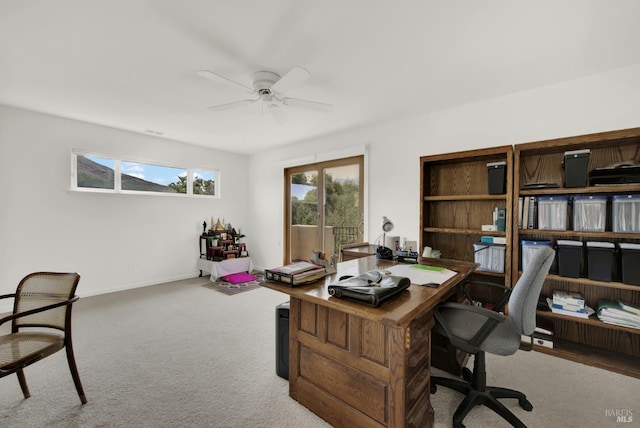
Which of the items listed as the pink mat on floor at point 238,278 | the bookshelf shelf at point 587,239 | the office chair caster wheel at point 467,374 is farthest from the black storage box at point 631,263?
the pink mat on floor at point 238,278

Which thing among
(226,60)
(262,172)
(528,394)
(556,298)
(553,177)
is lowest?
(528,394)

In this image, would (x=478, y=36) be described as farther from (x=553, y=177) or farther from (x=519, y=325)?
(x=519, y=325)

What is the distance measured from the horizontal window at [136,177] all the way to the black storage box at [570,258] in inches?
210

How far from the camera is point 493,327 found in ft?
4.74

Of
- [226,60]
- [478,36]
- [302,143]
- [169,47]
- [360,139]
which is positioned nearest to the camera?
[478,36]

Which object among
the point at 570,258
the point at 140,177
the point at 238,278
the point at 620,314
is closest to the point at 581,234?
the point at 570,258

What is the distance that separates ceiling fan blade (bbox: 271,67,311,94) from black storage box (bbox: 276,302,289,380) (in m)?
1.75

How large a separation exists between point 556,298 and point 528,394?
961 millimetres

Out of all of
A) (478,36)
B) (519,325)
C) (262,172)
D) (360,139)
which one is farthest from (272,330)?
(262,172)

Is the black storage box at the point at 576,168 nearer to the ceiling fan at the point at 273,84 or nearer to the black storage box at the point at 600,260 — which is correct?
the black storage box at the point at 600,260

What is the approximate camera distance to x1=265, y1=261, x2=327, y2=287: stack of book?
1.51 metres

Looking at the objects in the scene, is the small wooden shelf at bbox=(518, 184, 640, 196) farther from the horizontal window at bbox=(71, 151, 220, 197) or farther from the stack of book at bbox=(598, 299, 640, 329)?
the horizontal window at bbox=(71, 151, 220, 197)

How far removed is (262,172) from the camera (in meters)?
5.54

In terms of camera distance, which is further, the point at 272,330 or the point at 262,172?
the point at 262,172
